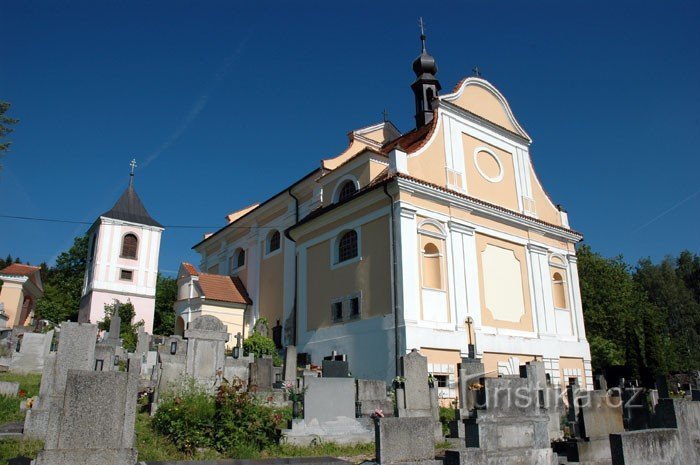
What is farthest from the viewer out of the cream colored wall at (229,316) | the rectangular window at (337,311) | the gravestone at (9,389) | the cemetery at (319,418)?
the cream colored wall at (229,316)

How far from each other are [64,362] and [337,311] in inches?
467

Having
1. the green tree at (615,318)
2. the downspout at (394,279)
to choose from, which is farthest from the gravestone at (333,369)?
the green tree at (615,318)

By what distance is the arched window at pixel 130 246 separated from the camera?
36156mm

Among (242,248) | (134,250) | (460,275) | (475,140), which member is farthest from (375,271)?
(134,250)

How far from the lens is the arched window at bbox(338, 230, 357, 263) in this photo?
20141mm

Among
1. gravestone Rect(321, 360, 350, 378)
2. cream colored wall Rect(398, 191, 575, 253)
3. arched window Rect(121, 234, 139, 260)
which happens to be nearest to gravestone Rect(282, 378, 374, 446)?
gravestone Rect(321, 360, 350, 378)

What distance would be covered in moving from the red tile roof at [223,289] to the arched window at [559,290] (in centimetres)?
1413

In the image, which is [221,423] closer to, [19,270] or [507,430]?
[507,430]

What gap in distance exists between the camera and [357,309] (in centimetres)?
1898

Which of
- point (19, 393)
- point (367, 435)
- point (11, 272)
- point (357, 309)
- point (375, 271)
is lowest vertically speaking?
point (367, 435)

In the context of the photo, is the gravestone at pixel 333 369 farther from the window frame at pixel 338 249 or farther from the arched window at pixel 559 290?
the arched window at pixel 559 290

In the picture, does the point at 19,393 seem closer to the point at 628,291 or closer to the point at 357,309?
the point at 357,309

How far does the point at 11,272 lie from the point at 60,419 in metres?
41.7

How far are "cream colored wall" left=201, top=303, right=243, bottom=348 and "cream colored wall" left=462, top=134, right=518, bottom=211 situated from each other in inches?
508
